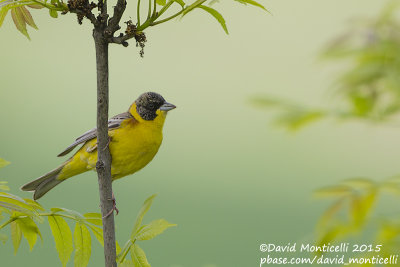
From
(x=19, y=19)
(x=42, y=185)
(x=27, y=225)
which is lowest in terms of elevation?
(x=27, y=225)

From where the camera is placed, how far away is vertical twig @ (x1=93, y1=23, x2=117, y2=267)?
125 cm

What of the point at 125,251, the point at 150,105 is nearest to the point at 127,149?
the point at 150,105

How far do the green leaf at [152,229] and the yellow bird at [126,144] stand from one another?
4.62 ft

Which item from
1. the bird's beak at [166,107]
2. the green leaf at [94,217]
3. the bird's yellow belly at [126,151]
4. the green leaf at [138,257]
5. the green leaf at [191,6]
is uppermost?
the bird's beak at [166,107]

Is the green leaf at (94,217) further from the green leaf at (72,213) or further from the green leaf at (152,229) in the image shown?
the green leaf at (152,229)

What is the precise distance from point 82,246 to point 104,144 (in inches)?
14.3

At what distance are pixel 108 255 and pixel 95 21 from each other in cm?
61

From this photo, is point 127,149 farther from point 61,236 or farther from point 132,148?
point 61,236

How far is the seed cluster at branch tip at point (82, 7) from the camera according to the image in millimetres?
1251

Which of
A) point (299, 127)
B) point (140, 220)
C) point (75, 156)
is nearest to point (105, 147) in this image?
point (140, 220)

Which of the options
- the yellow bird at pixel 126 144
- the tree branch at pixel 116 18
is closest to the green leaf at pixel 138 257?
the tree branch at pixel 116 18

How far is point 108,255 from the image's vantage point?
138cm

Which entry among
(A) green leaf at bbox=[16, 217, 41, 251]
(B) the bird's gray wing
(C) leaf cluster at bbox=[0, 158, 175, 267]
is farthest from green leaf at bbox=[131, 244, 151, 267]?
(B) the bird's gray wing

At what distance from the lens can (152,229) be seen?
1412 millimetres
